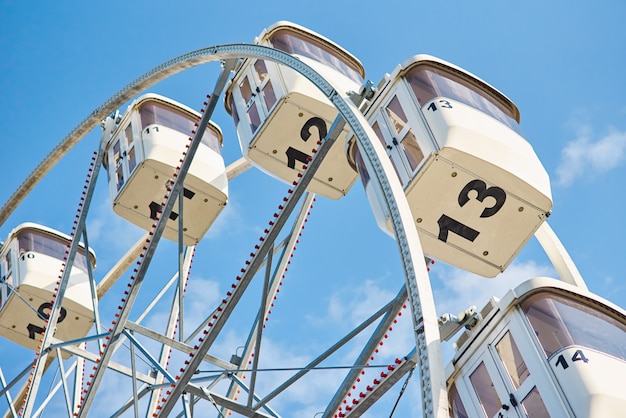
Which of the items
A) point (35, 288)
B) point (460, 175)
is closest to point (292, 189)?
point (460, 175)

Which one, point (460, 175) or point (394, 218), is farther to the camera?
point (460, 175)

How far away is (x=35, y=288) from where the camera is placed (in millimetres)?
18906

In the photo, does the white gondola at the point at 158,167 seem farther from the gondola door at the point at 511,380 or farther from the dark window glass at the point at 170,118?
the gondola door at the point at 511,380

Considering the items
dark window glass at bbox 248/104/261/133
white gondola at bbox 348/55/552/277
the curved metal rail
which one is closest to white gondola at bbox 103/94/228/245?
the curved metal rail

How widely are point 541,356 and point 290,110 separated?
225 inches

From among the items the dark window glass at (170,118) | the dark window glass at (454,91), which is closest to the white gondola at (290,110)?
the dark window glass at (454,91)

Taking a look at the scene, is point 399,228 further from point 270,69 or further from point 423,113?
point 270,69

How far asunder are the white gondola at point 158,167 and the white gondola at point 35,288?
3.00m

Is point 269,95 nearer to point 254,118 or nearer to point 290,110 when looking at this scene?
point 254,118

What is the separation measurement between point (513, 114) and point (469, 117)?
127cm

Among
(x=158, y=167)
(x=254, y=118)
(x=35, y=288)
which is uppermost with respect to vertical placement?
(x=35, y=288)

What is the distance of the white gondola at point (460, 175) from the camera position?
10.3m

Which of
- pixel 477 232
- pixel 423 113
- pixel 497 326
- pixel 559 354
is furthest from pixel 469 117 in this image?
pixel 559 354

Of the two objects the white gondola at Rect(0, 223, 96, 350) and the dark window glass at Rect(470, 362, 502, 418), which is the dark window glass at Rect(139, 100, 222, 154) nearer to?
the white gondola at Rect(0, 223, 96, 350)
